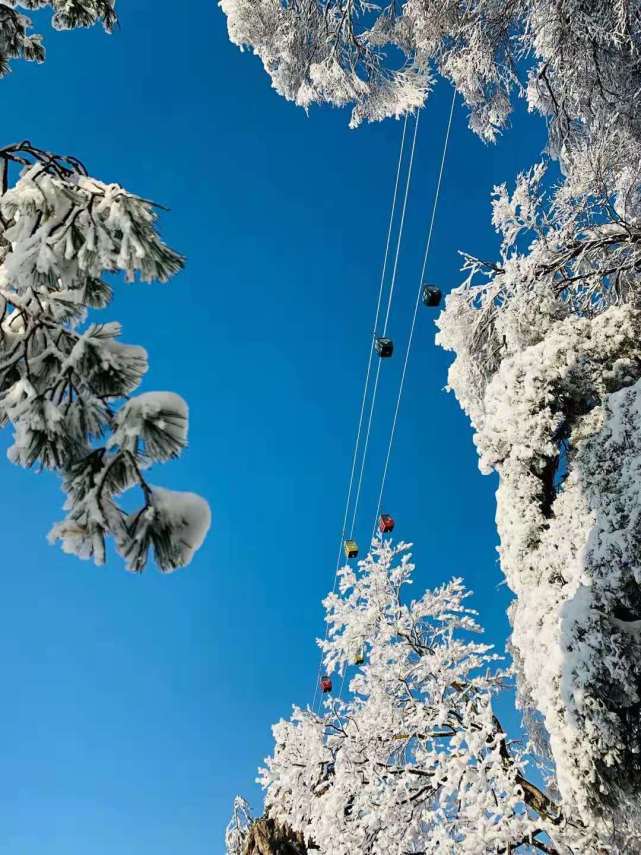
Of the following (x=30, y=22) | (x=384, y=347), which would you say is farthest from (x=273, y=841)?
(x=30, y=22)

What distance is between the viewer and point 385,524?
33.7 ft

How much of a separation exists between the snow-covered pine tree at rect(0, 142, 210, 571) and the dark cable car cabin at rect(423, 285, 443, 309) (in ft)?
22.9

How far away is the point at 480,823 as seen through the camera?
6992 mm

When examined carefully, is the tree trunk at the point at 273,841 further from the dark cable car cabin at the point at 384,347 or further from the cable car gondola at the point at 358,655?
the dark cable car cabin at the point at 384,347

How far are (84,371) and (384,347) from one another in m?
7.82

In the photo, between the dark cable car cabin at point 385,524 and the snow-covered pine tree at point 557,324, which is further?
the dark cable car cabin at point 385,524

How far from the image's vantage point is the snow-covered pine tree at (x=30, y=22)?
407cm

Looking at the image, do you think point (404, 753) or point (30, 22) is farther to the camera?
point (404, 753)

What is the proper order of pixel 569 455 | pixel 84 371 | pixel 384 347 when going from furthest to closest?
1. pixel 384 347
2. pixel 569 455
3. pixel 84 371

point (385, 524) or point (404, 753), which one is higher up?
point (385, 524)

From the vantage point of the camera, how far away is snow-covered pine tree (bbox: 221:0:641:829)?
5973 millimetres

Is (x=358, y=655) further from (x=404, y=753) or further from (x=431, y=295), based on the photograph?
(x=431, y=295)

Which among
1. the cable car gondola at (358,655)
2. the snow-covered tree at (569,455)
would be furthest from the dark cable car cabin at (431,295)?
the cable car gondola at (358,655)

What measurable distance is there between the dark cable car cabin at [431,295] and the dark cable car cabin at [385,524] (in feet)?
11.5
